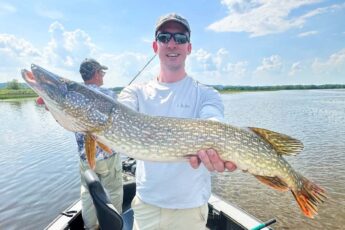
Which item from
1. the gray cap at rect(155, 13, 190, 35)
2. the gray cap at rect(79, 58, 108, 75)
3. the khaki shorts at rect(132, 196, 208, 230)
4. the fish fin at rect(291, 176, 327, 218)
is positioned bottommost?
the khaki shorts at rect(132, 196, 208, 230)

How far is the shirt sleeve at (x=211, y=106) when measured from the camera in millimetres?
2299

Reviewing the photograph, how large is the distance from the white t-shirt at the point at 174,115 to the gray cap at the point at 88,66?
1.70 metres

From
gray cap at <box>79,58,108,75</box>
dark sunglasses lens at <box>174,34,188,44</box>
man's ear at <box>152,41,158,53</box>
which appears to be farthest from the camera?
gray cap at <box>79,58,108,75</box>

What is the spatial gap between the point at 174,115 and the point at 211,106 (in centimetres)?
31

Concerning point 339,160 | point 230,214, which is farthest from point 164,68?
point 339,160

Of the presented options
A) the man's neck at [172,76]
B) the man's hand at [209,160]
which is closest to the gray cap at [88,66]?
the man's neck at [172,76]

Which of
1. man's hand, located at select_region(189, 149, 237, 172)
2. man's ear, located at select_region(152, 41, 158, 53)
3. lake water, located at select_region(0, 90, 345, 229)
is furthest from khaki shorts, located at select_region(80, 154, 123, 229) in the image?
lake water, located at select_region(0, 90, 345, 229)

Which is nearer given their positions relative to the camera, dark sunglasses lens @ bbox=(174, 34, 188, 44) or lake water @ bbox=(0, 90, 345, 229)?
dark sunglasses lens @ bbox=(174, 34, 188, 44)

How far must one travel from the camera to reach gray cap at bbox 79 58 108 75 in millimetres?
4012

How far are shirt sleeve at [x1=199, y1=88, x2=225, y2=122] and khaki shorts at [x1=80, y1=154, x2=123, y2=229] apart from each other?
2067 mm

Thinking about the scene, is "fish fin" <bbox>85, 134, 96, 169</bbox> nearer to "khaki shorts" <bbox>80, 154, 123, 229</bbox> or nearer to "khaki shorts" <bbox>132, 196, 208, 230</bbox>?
"khaki shorts" <bbox>132, 196, 208, 230</bbox>

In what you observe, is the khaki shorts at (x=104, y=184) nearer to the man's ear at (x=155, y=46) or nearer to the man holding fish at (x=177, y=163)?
the man holding fish at (x=177, y=163)

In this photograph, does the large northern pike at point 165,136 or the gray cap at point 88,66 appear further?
the gray cap at point 88,66

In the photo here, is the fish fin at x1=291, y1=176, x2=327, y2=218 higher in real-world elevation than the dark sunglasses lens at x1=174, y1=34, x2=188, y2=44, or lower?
lower
